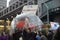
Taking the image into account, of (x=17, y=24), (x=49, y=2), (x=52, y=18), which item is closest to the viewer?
(x=17, y=24)

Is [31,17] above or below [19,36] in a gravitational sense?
above

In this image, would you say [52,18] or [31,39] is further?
[52,18]

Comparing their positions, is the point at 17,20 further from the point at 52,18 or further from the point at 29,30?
the point at 52,18

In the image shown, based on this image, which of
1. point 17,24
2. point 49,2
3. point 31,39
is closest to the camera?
point 17,24

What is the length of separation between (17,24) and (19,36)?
1.07 metres

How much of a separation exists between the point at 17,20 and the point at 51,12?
32973mm

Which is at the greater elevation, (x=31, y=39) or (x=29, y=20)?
(x=29, y=20)

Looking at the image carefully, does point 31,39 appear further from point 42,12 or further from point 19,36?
point 42,12

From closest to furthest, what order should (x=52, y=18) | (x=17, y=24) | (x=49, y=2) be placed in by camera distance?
(x=17, y=24), (x=52, y=18), (x=49, y=2)

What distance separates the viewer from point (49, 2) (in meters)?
46.1

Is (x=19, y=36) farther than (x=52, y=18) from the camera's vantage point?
No

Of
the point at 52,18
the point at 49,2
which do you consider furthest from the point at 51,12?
the point at 49,2

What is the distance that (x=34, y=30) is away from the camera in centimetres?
947

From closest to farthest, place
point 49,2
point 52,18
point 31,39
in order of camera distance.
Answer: point 31,39
point 52,18
point 49,2
